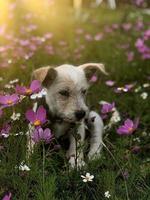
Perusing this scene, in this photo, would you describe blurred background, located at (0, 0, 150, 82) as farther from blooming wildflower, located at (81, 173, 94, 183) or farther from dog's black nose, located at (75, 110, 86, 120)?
blooming wildflower, located at (81, 173, 94, 183)

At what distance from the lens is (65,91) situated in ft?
14.9

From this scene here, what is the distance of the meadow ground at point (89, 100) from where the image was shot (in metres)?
3.59

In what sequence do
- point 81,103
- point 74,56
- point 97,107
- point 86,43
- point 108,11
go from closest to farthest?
1. point 81,103
2. point 97,107
3. point 74,56
4. point 86,43
5. point 108,11

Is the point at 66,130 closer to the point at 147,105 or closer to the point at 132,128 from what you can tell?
the point at 132,128

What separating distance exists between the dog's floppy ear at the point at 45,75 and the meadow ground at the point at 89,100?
0.18 metres

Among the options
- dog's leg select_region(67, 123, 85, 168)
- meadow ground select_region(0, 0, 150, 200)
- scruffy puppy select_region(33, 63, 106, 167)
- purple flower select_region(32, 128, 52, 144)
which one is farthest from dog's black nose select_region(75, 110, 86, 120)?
purple flower select_region(32, 128, 52, 144)

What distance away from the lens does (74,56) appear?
7641 millimetres

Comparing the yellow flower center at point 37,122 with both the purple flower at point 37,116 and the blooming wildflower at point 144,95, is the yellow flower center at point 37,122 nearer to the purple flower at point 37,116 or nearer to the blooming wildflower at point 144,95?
the purple flower at point 37,116

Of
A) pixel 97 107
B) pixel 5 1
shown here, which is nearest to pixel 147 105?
pixel 97 107

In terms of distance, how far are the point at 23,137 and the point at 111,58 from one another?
4.15 m

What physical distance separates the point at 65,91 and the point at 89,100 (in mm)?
1281

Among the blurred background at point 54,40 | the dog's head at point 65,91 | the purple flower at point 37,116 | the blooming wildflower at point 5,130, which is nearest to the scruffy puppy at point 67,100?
the dog's head at point 65,91

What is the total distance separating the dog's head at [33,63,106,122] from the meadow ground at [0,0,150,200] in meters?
0.19

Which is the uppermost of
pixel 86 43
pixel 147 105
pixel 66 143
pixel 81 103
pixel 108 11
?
pixel 81 103
